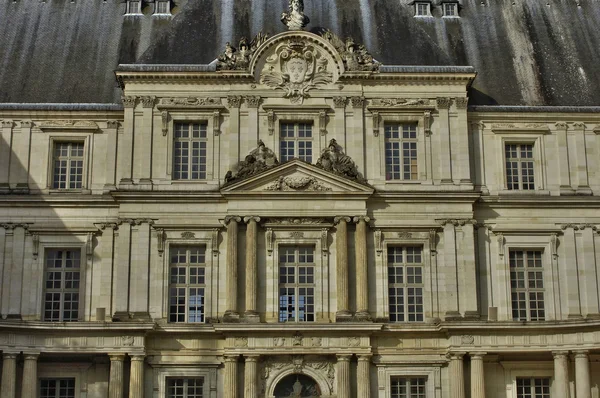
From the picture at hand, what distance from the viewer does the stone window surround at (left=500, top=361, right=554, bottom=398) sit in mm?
36375

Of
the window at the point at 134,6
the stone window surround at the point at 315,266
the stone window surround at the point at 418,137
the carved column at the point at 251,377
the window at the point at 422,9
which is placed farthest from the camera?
the window at the point at 422,9

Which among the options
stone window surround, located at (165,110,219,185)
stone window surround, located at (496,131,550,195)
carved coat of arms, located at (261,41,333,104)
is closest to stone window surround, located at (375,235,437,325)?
stone window surround, located at (496,131,550,195)

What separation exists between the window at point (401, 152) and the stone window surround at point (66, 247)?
11156 mm

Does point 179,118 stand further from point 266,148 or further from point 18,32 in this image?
point 18,32

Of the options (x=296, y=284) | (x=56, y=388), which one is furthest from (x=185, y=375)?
(x=296, y=284)

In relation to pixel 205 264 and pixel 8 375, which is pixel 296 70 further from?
pixel 8 375

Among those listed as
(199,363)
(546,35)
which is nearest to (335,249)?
(199,363)

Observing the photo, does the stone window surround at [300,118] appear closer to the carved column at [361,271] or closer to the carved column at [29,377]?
the carved column at [361,271]

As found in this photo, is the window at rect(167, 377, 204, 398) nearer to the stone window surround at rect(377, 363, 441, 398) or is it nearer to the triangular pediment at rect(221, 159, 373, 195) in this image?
the stone window surround at rect(377, 363, 441, 398)

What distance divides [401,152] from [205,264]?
811cm

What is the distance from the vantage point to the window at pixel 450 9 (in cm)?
4428

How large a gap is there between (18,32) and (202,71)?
377 inches

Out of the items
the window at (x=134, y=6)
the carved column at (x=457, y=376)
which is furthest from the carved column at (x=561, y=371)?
the window at (x=134, y=6)

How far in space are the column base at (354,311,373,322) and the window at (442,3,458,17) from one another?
583 inches
